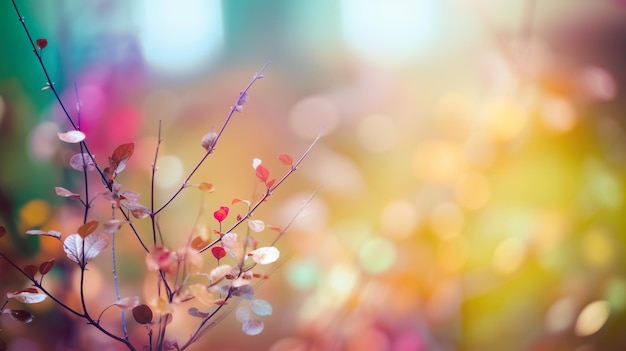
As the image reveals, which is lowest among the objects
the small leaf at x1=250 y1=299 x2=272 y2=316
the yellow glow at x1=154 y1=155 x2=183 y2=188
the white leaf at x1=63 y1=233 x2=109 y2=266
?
the small leaf at x1=250 y1=299 x2=272 y2=316

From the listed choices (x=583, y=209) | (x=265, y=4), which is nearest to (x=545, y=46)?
(x=583, y=209)

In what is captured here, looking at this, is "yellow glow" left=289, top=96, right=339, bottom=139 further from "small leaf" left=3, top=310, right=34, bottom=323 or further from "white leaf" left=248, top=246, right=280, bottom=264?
"small leaf" left=3, top=310, right=34, bottom=323

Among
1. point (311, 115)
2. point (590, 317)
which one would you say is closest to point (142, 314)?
point (311, 115)

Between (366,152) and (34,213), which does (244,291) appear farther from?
(34,213)

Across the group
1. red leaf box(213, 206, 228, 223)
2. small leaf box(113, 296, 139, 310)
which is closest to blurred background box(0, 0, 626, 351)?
red leaf box(213, 206, 228, 223)

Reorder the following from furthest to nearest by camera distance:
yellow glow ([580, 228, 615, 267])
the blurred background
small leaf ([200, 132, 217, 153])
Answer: yellow glow ([580, 228, 615, 267])
the blurred background
small leaf ([200, 132, 217, 153])

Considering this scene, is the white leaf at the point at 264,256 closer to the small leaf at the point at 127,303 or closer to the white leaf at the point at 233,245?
the white leaf at the point at 233,245

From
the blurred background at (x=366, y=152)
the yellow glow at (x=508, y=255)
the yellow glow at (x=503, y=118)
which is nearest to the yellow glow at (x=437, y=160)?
the blurred background at (x=366, y=152)
